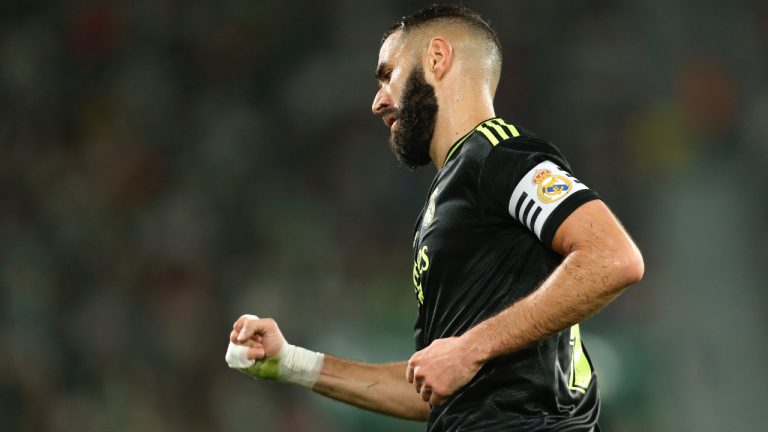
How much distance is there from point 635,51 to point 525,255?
610 centimetres

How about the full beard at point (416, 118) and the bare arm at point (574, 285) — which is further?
the full beard at point (416, 118)

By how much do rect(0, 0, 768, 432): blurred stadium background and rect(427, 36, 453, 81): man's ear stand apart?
14.3 feet

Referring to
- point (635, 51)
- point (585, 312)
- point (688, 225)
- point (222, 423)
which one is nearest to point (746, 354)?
point (688, 225)

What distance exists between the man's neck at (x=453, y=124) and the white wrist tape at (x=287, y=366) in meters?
0.79

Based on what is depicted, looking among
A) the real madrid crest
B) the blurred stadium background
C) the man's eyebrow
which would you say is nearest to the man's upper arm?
the real madrid crest

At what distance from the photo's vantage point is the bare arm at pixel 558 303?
229 centimetres

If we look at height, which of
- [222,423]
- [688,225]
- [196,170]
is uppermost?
[196,170]

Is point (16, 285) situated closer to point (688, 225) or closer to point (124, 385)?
point (124, 385)

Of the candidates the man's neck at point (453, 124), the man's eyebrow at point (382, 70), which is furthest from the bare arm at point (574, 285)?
the man's eyebrow at point (382, 70)

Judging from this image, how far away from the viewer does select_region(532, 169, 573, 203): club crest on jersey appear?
2370 mm

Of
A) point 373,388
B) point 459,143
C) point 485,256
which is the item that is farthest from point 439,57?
point 373,388

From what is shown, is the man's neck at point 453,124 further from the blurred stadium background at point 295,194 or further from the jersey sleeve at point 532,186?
the blurred stadium background at point 295,194

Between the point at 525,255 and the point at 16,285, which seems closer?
the point at 525,255

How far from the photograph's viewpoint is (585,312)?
7.62ft
